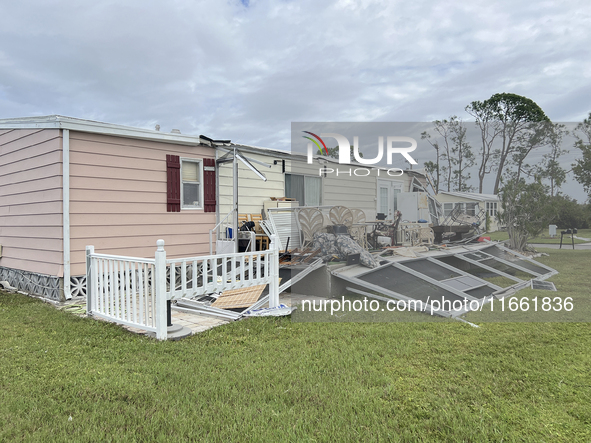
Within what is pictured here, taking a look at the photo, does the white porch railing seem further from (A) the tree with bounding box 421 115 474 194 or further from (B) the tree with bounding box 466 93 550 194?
(A) the tree with bounding box 421 115 474 194

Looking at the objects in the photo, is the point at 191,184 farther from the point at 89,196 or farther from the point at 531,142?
the point at 531,142

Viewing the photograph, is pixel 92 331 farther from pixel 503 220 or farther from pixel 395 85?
pixel 395 85

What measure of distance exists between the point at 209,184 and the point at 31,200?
285 centimetres

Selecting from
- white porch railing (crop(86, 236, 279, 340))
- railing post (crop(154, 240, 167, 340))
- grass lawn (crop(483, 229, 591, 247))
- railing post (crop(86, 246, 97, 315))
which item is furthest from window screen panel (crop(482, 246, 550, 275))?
railing post (crop(86, 246, 97, 315))

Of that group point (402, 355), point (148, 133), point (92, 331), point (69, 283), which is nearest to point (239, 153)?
point (148, 133)

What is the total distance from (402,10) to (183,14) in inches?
187

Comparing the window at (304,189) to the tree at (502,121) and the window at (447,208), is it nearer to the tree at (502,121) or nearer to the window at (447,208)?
the window at (447,208)

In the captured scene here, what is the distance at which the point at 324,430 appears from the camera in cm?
209

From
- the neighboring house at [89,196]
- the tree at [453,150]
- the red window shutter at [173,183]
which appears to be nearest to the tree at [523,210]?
the tree at [453,150]

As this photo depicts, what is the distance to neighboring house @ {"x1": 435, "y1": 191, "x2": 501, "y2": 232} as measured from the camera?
764cm

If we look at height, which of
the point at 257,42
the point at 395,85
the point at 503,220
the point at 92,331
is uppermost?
the point at 257,42

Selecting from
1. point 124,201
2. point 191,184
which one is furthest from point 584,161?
point 124,201

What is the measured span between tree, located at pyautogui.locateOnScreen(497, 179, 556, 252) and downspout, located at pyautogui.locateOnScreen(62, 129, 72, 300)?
7.06 meters

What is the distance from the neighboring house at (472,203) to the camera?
7.64 meters
